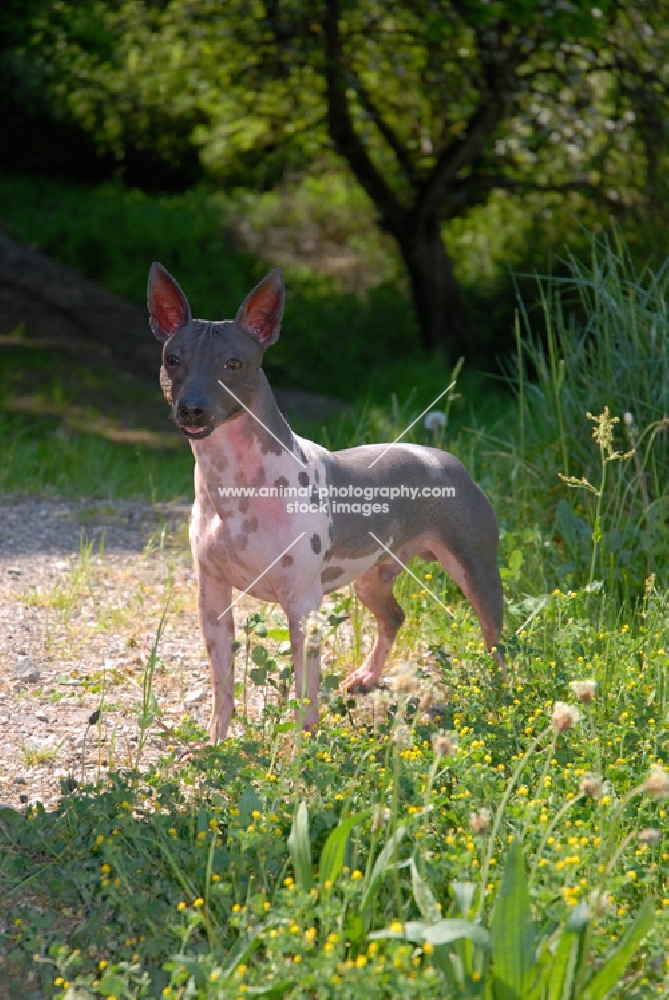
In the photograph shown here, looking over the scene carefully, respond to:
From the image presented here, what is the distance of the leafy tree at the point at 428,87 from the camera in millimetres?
10844

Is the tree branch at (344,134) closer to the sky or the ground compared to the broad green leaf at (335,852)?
closer to the sky

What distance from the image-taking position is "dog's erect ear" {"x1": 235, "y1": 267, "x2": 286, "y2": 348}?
3.62m

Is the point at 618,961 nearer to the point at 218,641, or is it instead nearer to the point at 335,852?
the point at 335,852

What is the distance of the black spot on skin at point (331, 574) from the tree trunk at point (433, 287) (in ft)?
28.0

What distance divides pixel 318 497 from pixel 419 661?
4.09 ft

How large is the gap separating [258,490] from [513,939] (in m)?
1.64

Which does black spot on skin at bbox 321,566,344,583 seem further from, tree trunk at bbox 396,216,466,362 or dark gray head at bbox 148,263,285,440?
tree trunk at bbox 396,216,466,362

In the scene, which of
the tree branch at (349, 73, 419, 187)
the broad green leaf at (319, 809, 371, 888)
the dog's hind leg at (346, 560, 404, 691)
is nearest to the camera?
the broad green leaf at (319, 809, 371, 888)

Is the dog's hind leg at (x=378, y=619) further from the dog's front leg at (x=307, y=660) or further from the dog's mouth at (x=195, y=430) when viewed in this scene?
the dog's mouth at (x=195, y=430)

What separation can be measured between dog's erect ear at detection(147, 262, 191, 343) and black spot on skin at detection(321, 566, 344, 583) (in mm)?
949

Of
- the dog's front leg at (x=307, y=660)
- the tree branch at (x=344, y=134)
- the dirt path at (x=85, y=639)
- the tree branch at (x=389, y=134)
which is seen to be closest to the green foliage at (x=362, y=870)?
the dog's front leg at (x=307, y=660)

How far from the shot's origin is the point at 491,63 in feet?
36.6

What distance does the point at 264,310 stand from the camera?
367cm

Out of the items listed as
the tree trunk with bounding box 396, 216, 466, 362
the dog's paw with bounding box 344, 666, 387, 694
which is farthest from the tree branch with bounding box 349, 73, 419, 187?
the dog's paw with bounding box 344, 666, 387, 694
